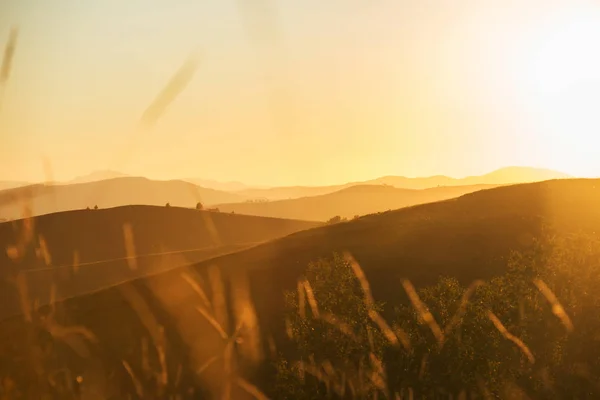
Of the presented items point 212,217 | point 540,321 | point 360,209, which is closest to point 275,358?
point 540,321

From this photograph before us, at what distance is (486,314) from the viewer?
52.4ft

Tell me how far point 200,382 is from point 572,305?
41.1 ft

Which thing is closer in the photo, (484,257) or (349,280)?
(349,280)

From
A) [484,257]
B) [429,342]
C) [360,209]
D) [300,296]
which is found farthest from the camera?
[360,209]

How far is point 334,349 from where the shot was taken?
15.4 m

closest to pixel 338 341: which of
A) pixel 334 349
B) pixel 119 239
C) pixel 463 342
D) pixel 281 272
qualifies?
pixel 334 349

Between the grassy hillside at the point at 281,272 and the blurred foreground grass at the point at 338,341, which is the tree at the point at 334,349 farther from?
the grassy hillside at the point at 281,272

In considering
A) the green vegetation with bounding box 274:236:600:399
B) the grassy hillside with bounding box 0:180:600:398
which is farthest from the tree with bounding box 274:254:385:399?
the grassy hillside with bounding box 0:180:600:398

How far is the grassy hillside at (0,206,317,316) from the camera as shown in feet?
180

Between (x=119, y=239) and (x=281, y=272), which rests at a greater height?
(x=119, y=239)

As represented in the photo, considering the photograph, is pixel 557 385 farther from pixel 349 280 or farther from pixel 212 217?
pixel 212 217

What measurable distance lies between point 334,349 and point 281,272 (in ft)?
38.1

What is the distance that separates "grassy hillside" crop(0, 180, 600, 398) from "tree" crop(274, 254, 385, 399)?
332 centimetres

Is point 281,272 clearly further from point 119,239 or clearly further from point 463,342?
point 119,239
